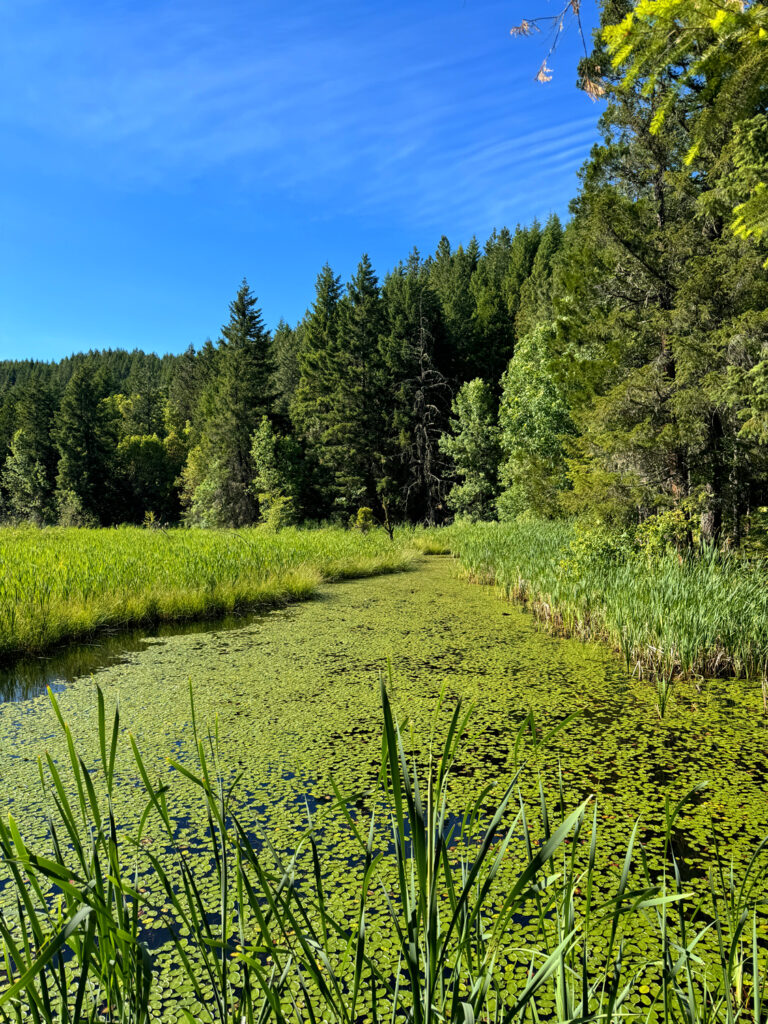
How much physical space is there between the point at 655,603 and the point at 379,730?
2.35 metres

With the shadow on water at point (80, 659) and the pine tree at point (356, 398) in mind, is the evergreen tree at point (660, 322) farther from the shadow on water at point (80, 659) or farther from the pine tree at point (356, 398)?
the pine tree at point (356, 398)

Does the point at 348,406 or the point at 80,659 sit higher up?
the point at 348,406

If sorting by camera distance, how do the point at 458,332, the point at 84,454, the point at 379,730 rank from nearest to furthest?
the point at 379,730 → the point at 458,332 → the point at 84,454

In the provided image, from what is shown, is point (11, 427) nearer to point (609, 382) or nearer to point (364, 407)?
point (364, 407)

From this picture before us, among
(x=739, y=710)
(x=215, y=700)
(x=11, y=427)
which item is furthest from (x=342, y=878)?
(x=11, y=427)

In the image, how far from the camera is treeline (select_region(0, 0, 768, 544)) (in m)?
7.53

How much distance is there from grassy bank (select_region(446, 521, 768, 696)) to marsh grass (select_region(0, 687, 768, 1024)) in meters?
1.97

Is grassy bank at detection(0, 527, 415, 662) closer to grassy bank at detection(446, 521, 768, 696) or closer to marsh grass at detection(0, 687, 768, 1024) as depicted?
marsh grass at detection(0, 687, 768, 1024)

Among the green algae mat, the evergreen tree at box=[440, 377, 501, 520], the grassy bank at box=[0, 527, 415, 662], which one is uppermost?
the evergreen tree at box=[440, 377, 501, 520]

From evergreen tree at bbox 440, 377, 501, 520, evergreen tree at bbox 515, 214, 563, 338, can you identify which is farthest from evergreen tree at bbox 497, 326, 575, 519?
evergreen tree at bbox 515, 214, 563, 338

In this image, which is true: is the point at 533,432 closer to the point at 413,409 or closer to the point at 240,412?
the point at 413,409

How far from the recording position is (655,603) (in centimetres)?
437

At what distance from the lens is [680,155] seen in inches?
319

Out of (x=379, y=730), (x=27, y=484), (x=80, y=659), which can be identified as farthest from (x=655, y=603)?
(x=27, y=484)
